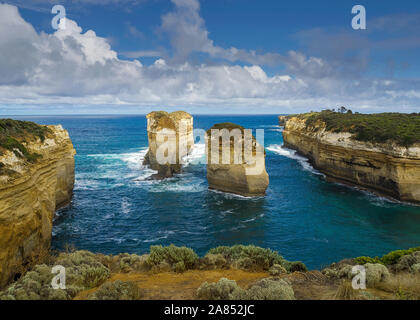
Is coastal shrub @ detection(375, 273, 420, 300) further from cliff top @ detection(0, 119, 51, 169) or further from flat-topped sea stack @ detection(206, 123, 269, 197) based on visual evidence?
flat-topped sea stack @ detection(206, 123, 269, 197)

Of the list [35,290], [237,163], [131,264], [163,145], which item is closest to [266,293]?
[131,264]

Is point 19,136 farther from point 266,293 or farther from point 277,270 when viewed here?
point 266,293

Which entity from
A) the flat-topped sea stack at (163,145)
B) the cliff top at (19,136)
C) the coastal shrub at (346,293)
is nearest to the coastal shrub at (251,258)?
the coastal shrub at (346,293)

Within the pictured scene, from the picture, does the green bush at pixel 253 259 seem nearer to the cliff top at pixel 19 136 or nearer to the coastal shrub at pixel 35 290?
the coastal shrub at pixel 35 290

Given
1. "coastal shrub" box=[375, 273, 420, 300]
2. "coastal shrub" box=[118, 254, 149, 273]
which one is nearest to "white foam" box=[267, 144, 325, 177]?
"coastal shrub" box=[375, 273, 420, 300]

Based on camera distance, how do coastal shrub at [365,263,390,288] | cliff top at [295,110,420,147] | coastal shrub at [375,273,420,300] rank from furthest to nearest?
cliff top at [295,110,420,147]
coastal shrub at [365,263,390,288]
coastal shrub at [375,273,420,300]

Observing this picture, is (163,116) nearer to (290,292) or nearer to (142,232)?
(142,232)
